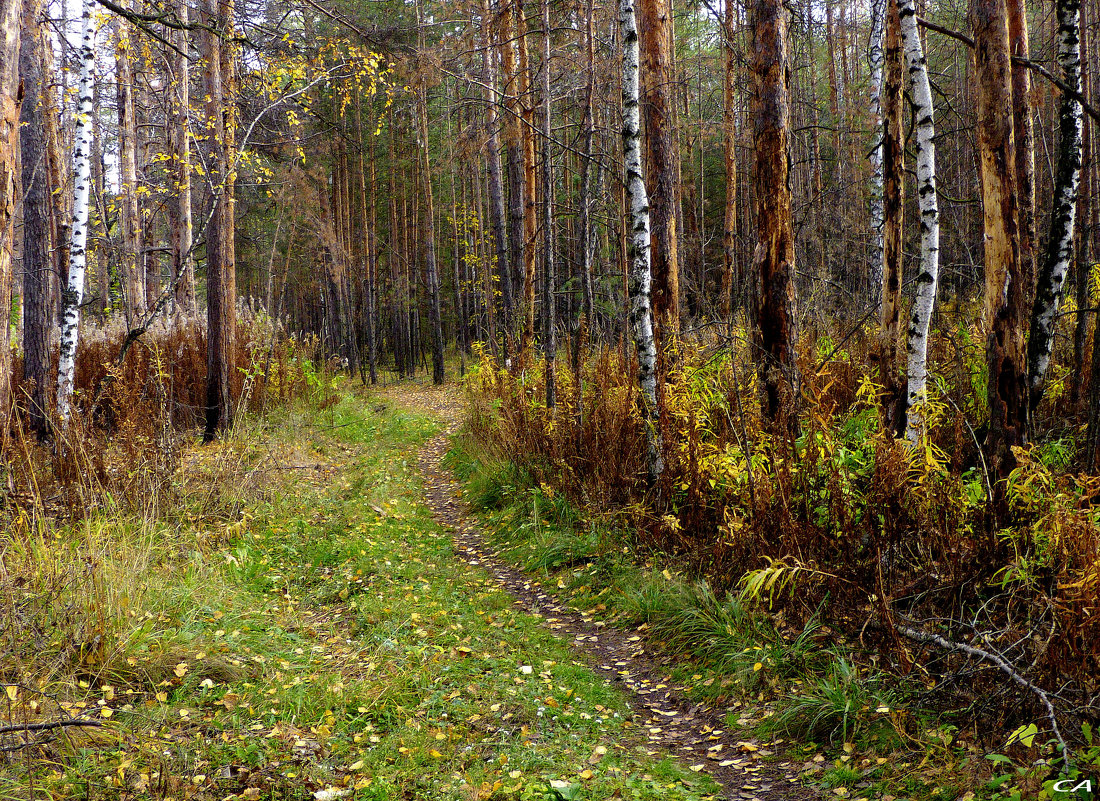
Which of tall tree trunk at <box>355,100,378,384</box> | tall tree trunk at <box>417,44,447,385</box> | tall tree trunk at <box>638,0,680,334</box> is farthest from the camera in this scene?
tall tree trunk at <box>355,100,378,384</box>

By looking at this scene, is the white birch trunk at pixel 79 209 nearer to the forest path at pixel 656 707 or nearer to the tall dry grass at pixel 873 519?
the forest path at pixel 656 707

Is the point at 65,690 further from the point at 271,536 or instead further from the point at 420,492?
the point at 420,492

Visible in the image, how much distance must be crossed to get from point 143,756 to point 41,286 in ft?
27.8

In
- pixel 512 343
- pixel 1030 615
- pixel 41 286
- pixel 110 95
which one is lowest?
pixel 1030 615

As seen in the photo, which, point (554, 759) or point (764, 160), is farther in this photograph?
point (764, 160)

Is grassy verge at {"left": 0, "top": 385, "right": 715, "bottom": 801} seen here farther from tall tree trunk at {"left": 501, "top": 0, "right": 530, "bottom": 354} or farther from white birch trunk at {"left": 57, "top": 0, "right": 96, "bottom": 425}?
tall tree trunk at {"left": 501, "top": 0, "right": 530, "bottom": 354}

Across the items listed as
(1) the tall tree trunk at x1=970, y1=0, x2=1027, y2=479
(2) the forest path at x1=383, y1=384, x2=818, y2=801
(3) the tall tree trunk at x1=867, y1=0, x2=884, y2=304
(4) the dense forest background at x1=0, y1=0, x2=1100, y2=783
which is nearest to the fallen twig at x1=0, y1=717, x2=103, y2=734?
(4) the dense forest background at x1=0, y1=0, x2=1100, y2=783

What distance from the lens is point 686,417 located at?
5656mm

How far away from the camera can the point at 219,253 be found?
33.0ft

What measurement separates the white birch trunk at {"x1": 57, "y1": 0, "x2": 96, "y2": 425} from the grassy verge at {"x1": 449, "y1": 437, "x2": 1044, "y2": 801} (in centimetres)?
556

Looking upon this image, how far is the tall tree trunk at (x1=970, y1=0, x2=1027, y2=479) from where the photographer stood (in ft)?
15.1

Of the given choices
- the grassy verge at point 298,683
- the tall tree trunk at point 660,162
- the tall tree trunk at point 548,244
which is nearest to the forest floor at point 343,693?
the grassy verge at point 298,683

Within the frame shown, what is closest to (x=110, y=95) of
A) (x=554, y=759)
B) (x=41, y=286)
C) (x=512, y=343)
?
(x=41, y=286)

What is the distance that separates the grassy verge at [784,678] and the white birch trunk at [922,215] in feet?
5.58
